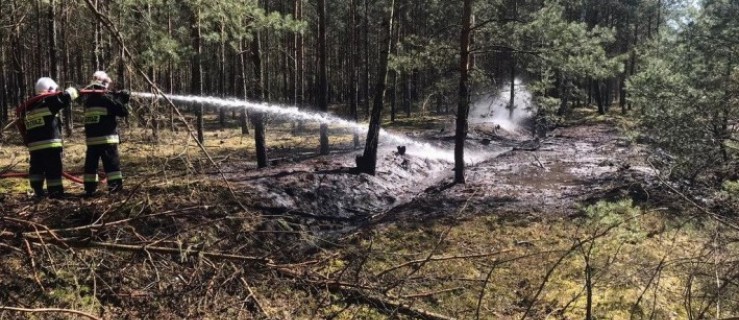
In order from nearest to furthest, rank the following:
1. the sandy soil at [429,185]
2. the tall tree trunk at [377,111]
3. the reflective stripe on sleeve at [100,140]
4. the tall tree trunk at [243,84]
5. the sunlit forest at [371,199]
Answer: the sunlit forest at [371,199]
the reflective stripe on sleeve at [100,140]
the sandy soil at [429,185]
the tall tree trunk at [377,111]
the tall tree trunk at [243,84]

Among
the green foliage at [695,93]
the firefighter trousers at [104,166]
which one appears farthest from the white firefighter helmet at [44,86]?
the green foliage at [695,93]

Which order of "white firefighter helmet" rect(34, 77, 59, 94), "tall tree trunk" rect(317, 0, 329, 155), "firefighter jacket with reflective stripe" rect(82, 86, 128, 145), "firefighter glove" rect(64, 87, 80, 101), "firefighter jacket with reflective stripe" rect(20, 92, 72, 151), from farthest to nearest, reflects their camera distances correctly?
"tall tree trunk" rect(317, 0, 329, 155)
"firefighter jacket with reflective stripe" rect(82, 86, 128, 145)
"firefighter jacket with reflective stripe" rect(20, 92, 72, 151)
"white firefighter helmet" rect(34, 77, 59, 94)
"firefighter glove" rect(64, 87, 80, 101)

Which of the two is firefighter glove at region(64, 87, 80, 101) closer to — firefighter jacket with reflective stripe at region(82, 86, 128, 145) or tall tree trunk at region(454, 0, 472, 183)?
firefighter jacket with reflective stripe at region(82, 86, 128, 145)

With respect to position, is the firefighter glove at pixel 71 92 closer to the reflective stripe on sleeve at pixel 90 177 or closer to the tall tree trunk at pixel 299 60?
the reflective stripe on sleeve at pixel 90 177

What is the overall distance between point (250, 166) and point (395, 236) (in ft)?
23.9

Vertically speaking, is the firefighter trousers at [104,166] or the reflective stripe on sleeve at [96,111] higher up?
the reflective stripe on sleeve at [96,111]

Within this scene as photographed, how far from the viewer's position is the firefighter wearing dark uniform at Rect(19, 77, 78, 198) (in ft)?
21.2

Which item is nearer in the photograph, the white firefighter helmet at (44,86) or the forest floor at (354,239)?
the forest floor at (354,239)

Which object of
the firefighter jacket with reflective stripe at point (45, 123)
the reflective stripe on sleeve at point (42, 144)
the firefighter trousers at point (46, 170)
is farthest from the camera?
the firefighter trousers at point (46, 170)

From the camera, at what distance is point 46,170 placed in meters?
6.95

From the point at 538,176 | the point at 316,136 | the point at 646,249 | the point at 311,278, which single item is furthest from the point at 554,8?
the point at 316,136

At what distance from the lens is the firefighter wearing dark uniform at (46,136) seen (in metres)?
6.46

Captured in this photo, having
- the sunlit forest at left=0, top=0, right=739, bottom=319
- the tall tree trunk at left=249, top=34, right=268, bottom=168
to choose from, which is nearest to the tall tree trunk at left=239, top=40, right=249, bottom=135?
the tall tree trunk at left=249, top=34, right=268, bottom=168

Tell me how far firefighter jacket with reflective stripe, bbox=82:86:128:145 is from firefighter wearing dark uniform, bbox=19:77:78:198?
0.40 m
